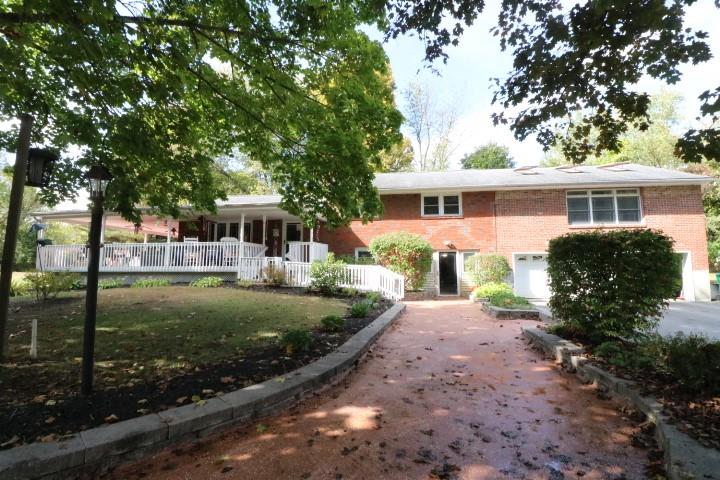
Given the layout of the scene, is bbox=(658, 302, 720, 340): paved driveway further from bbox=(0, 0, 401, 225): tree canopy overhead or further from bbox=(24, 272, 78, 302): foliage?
bbox=(24, 272, 78, 302): foliage

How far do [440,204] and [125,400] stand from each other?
1627 centimetres

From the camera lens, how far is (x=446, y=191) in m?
18.1

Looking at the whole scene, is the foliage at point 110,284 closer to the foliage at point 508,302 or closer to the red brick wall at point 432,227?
the red brick wall at point 432,227

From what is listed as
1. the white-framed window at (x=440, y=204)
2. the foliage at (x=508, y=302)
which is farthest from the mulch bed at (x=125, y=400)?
the white-framed window at (x=440, y=204)

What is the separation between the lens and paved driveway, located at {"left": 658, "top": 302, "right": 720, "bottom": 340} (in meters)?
8.39

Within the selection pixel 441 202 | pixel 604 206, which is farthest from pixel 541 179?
pixel 441 202

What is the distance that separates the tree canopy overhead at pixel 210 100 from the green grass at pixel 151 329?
2065 millimetres

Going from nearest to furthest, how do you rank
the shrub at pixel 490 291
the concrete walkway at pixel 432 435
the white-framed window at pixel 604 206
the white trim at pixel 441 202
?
the concrete walkway at pixel 432 435 < the shrub at pixel 490 291 < the white-framed window at pixel 604 206 < the white trim at pixel 441 202

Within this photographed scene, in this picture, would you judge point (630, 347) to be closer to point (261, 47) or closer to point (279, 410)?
point (279, 410)

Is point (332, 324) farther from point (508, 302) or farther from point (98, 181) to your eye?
point (508, 302)

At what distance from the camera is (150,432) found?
→ 2.88 m

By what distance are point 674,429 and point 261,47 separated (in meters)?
6.14

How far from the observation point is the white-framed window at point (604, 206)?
1697cm

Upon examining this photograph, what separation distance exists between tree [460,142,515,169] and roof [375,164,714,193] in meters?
21.2
